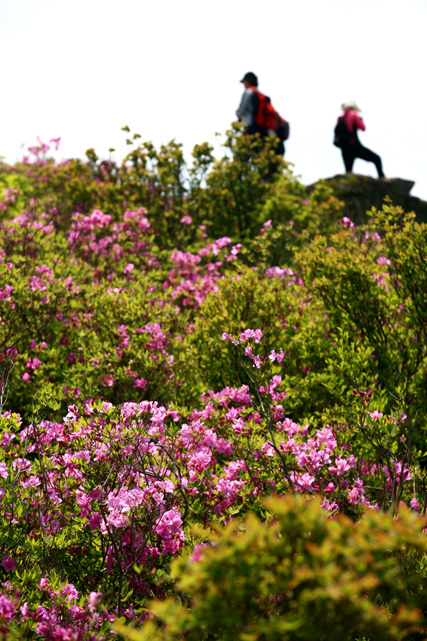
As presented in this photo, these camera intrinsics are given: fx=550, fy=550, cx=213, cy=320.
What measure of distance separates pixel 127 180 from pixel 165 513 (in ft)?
35.4

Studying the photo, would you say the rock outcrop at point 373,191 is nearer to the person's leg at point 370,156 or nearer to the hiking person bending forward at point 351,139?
the person's leg at point 370,156

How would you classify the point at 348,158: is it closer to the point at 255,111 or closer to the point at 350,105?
the point at 350,105

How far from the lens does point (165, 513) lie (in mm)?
3381

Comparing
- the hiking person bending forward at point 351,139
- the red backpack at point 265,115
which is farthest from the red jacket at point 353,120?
the red backpack at point 265,115

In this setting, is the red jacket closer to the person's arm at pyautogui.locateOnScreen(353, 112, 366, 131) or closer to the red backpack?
the person's arm at pyautogui.locateOnScreen(353, 112, 366, 131)

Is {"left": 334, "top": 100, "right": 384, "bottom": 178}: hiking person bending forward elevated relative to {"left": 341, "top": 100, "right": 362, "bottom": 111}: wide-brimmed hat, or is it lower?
lower

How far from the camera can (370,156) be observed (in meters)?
18.2

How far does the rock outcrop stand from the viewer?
55.6 ft

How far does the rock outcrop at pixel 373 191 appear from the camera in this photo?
16953mm

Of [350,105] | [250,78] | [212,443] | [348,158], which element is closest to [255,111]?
[250,78]

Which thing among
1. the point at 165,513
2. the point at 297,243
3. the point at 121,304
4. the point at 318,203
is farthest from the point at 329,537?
the point at 318,203

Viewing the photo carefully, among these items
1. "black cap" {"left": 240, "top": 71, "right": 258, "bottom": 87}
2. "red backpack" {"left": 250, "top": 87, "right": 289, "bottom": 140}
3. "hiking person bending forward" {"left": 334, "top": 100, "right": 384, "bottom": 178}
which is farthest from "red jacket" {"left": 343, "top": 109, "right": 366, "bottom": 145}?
A: "black cap" {"left": 240, "top": 71, "right": 258, "bottom": 87}

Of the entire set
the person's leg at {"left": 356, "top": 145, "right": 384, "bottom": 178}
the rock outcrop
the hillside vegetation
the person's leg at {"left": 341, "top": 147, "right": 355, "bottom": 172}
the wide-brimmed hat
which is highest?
the wide-brimmed hat

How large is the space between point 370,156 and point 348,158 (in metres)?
0.80
